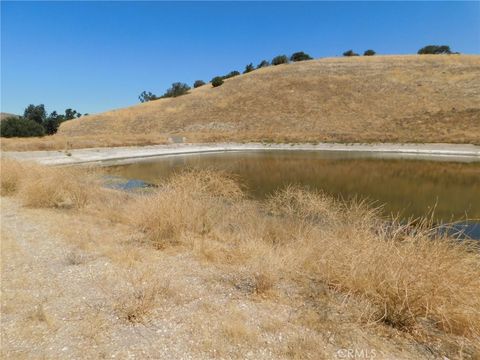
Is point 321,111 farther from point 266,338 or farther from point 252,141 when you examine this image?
point 266,338

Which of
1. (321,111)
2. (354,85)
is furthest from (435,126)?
(354,85)

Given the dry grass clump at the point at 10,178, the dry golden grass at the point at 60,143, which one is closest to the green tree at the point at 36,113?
the dry golden grass at the point at 60,143

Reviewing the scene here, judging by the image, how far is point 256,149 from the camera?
3647 cm

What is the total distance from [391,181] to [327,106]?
39.7 metres

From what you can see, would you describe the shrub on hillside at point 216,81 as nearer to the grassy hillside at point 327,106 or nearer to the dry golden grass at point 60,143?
the grassy hillside at point 327,106

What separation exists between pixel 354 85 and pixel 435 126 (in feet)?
68.1

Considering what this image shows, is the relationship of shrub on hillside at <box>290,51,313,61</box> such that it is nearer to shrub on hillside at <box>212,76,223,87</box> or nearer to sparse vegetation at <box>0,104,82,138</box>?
shrub on hillside at <box>212,76,223,87</box>

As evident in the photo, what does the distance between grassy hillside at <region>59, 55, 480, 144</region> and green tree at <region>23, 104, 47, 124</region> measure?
7.26 metres

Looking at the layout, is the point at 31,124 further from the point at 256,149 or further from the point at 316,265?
the point at 316,265

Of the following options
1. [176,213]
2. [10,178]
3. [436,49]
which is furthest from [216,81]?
[176,213]

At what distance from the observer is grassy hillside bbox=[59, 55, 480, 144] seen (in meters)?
43.4

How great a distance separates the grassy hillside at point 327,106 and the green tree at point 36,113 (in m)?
7.26

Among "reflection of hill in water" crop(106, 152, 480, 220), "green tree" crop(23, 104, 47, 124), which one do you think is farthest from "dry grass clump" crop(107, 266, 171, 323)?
"green tree" crop(23, 104, 47, 124)

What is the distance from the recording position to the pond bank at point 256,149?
24.6 meters
